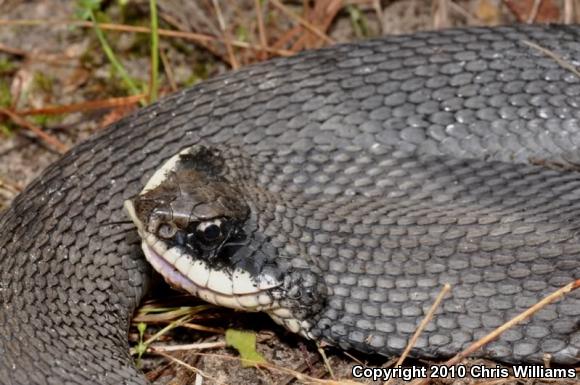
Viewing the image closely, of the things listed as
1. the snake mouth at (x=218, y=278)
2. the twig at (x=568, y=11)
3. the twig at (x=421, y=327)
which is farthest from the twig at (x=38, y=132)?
the twig at (x=568, y=11)

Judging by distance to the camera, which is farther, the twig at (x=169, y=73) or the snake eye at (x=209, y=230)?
the twig at (x=169, y=73)

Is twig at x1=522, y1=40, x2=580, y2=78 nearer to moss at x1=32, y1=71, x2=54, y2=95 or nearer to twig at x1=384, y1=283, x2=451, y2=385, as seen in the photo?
twig at x1=384, y1=283, x2=451, y2=385

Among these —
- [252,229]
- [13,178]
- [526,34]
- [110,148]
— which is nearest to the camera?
[252,229]

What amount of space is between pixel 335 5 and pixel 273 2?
0.40m

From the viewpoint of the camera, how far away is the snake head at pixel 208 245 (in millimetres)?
4348

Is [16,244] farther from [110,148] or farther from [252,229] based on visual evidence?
[252,229]

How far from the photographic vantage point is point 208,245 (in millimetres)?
4355

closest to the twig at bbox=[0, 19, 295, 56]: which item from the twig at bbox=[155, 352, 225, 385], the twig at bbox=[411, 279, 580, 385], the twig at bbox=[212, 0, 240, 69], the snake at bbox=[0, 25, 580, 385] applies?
the twig at bbox=[212, 0, 240, 69]

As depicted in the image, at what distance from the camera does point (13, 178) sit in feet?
19.5

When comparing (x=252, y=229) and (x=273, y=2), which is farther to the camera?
(x=273, y=2)

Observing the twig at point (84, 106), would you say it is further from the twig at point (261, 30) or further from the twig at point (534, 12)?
the twig at point (534, 12)

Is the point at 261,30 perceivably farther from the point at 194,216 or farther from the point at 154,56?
the point at 194,216

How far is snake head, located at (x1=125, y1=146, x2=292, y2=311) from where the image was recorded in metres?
4.35

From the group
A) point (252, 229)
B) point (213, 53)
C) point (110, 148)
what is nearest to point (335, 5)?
point (213, 53)
